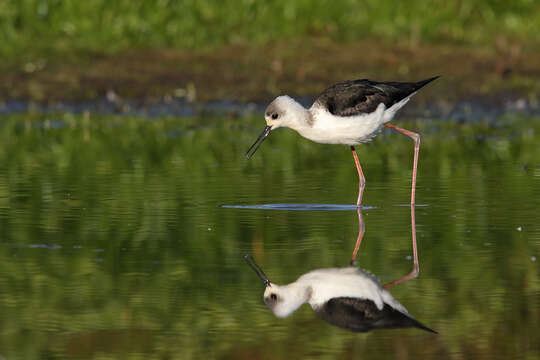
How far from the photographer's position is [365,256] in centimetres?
733

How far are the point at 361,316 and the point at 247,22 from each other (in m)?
13.3

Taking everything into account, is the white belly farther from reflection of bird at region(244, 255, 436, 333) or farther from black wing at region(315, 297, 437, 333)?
black wing at region(315, 297, 437, 333)

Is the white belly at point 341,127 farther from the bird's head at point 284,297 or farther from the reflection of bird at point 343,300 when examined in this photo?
the bird's head at point 284,297

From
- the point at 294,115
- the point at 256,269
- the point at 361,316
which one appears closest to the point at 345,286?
the point at 361,316

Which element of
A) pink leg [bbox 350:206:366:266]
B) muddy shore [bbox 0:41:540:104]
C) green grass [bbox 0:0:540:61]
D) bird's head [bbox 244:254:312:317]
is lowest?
bird's head [bbox 244:254:312:317]

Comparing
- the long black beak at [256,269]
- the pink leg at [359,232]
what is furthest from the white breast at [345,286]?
the pink leg at [359,232]

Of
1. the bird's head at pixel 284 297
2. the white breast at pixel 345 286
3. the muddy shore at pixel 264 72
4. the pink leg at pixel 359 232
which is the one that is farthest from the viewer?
the muddy shore at pixel 264 72

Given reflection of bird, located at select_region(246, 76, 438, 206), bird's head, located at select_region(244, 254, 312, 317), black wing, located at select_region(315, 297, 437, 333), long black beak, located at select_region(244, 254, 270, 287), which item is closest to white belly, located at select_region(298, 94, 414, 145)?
reflection of bird, located at select_region(246, 76, 438, 206)

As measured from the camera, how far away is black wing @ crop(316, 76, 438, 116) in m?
9.45

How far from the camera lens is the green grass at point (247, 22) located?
18.3 metres

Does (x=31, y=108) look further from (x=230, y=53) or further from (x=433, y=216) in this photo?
(x=433, y=216)

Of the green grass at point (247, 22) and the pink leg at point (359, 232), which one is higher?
the green grass at point (247, 22)

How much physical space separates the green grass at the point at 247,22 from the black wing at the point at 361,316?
486 inches

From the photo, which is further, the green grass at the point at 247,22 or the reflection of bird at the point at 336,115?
the green grass at the point at 247,22
